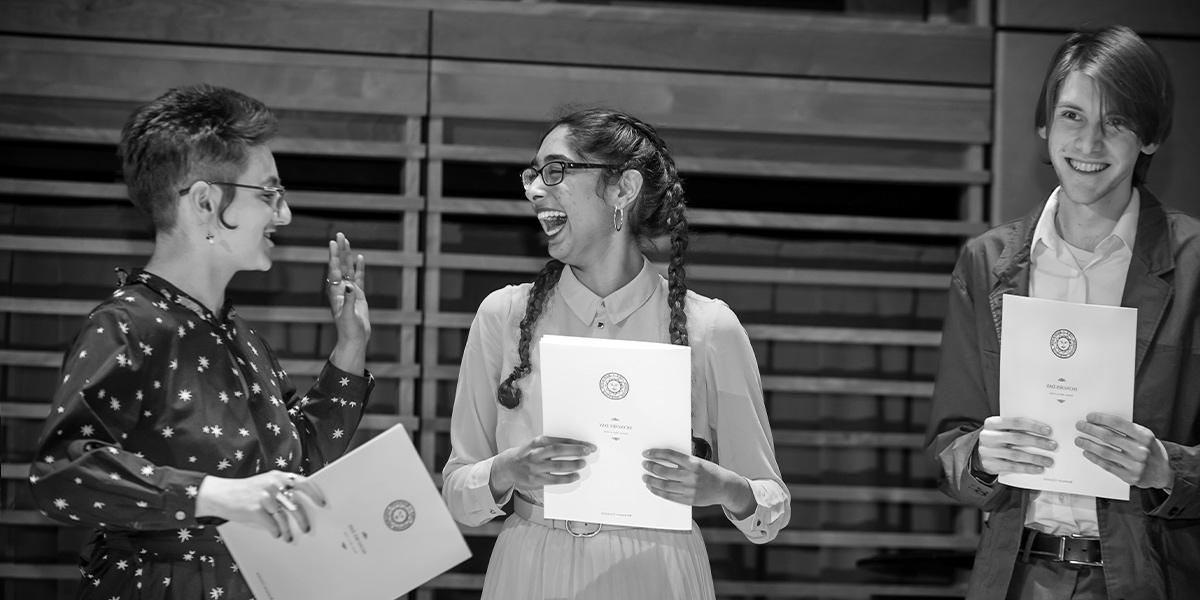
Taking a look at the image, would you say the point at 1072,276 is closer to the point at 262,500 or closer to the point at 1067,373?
the point at 1067,373

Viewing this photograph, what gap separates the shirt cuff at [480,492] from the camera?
8.18 feet

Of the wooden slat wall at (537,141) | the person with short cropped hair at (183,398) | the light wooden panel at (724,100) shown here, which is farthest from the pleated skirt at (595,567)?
the light wooden panel at (724,100)

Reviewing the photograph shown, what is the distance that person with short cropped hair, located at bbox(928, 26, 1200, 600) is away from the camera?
2.47 m

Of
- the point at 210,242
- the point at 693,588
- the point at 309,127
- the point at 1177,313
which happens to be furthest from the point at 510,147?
the point at 1177,313

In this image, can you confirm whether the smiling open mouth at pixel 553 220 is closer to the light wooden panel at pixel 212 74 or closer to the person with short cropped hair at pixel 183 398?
the person with short cropped hair at pixel 183 398

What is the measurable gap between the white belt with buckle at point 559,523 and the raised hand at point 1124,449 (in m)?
0.93

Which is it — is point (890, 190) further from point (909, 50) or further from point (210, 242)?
point (210, 242)

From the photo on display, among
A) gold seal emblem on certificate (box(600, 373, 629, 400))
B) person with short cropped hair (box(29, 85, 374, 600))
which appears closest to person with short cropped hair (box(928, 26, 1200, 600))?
gold seal emblem on certificate (box(600, 373, 629, 400))

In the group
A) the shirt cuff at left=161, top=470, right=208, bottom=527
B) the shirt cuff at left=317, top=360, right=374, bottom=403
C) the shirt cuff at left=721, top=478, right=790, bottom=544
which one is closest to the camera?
the shirt cuff at left=161, top=470, right=208, bottom=527

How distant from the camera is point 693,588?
8.33 ft

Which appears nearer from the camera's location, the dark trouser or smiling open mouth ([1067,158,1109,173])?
the dark trouser

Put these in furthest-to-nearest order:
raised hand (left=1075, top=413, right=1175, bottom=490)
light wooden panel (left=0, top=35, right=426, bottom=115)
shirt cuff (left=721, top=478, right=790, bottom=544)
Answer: light wooden panel (left=0, top=35, right=426, bottom=115) < shirt cuff (left=721, top=478, right=790, bottom=544) < raised hand (left=1075, top=413, right=1175, bottom=490)

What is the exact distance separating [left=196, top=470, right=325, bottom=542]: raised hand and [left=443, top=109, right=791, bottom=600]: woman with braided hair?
0.43 meters

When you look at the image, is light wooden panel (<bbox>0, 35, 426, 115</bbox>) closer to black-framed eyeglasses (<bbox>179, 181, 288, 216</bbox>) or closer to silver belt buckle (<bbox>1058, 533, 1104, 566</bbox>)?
black-framed eyeglasses (<bbox>179, 181, 288, 216</bbox>)
